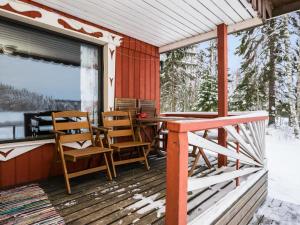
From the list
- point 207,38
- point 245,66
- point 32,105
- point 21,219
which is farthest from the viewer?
point 245,66

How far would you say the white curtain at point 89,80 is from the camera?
12.4 feet

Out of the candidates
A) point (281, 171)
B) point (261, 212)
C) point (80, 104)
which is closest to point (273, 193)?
point (261, 212)

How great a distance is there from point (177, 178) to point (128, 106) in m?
3.08

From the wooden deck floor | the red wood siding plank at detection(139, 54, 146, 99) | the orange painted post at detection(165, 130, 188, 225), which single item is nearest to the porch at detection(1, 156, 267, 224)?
the wooden deck floor

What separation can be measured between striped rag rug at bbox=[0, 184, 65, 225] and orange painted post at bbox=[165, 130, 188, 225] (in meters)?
Result: 1.10

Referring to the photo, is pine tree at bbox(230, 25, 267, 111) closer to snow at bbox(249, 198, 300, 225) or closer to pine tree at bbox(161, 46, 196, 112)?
pine tree at bbox(161, 46, 196, 112)

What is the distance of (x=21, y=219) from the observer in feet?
6.32

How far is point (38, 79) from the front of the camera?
10.5ft

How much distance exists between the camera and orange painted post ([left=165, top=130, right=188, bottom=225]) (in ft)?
4.41

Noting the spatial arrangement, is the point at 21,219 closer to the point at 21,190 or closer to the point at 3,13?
the point at 21,190

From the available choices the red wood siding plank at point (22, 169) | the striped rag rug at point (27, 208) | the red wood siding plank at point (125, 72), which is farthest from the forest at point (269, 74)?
the striped rag rug at point (27, 208)

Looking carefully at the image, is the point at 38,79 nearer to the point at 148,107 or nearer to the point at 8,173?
the point at 8,173

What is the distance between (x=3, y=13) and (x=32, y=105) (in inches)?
48.0

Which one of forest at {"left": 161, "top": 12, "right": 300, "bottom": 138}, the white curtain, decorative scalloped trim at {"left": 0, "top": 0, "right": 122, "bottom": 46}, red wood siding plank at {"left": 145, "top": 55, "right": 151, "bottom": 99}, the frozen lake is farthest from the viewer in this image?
forest at {"left": 161, "top": 12, "right": 300, "bottom": 138}
